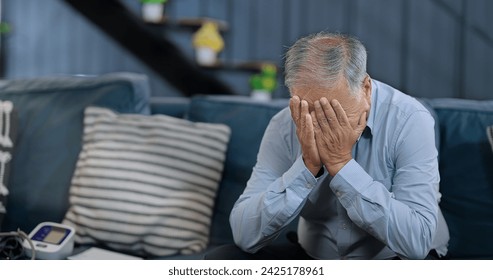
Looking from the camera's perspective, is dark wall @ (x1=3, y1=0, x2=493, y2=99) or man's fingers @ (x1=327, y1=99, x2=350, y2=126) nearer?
man's fingers @ (x1=327, y1=99, x2=350, y2=126)

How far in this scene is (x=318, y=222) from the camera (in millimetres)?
1180

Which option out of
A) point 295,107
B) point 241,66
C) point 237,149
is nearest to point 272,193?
point 295,107

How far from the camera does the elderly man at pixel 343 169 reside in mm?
935

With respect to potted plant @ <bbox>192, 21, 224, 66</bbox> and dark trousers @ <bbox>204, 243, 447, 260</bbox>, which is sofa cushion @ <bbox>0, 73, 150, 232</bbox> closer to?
dark trousers @ <bbox>204, 243, 447, 260</bbox>

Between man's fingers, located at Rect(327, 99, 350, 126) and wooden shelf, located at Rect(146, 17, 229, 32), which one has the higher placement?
wooden shelf, located at Rect(146, 17, 229, 32)

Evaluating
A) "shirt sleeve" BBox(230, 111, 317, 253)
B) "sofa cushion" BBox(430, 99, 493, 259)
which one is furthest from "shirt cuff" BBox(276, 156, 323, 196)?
"sofa cushion" BBox(430, 99, 493, 259)

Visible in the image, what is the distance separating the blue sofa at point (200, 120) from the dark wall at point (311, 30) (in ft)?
7.90

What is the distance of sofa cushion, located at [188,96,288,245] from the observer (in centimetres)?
142

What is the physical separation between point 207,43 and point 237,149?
7.44 ft

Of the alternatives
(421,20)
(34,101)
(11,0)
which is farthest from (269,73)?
(34,101)

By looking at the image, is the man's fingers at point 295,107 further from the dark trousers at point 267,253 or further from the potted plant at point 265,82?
the potted plant at point 265,82

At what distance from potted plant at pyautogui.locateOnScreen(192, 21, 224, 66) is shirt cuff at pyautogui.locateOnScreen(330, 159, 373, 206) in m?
2.70
